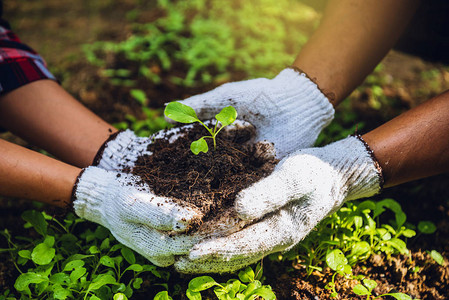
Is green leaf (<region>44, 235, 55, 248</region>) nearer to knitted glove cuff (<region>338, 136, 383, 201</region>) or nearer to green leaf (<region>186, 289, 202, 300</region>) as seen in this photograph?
green leaf (<region>186, 289, 202, 300</region>)

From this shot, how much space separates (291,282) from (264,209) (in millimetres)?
498

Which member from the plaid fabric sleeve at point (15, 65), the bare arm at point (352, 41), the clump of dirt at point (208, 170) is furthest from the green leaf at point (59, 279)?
the bare arm at point (352, 41)

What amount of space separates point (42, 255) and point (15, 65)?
42.0 inches

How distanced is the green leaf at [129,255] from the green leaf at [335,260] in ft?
2.80

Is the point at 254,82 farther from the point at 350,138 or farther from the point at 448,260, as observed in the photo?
the point at 448,260

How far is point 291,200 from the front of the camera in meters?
1.46

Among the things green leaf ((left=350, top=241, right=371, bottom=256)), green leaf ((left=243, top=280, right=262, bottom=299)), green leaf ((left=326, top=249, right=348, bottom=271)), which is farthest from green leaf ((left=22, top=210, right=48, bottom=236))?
green leaf ((left=350, top=241, right=371, bottom=256))

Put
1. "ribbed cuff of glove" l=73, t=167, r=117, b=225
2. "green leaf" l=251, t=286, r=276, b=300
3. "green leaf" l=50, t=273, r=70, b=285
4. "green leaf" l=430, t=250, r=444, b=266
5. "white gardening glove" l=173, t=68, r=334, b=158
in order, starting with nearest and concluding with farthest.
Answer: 1. "green leaf" l=251, t=286, r=276, b=300
2. "green leaf" l=50, t=273, r=70, b=285
3. "ribbed cuff of glove" l=73, t=167, r=117, b=225
4. "green leaf" l=430, t=250, r=444, b=266
5. "white gardening glove" l=173, t=68, r=334, b=158

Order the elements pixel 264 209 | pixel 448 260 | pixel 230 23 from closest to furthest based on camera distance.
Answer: pixel 264 209, pixel 448 260, pixel 230 23

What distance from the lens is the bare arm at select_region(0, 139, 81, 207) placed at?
1.51 metres

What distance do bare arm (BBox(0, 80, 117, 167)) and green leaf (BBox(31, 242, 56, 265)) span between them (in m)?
0.51

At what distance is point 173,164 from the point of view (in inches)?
63.5

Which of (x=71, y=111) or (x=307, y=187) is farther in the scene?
(x=71, y=111)

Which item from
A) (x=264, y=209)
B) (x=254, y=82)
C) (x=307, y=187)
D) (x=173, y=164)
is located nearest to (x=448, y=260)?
(x=307, y=187)
